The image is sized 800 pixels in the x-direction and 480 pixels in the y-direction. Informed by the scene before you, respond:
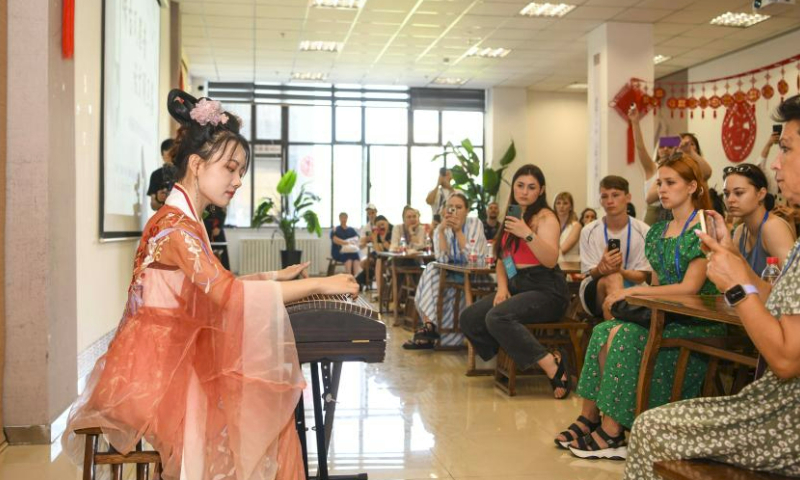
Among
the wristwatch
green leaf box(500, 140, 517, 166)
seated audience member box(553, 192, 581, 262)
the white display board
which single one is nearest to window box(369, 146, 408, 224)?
green leaf box(500, 140, 517, 166)

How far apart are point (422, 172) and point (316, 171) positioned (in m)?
2.02

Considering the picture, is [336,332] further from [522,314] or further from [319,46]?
[319,46]

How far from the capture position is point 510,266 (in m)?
4.47

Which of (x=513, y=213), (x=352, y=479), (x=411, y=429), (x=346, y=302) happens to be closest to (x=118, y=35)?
(x=513, y=213)

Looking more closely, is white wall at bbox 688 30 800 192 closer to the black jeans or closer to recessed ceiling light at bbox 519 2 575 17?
recessed ceiling light at bbox 519 2 575 17

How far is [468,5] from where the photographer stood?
8.41 metres

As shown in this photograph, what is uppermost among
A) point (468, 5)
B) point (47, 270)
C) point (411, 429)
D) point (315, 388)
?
point (468, 5)

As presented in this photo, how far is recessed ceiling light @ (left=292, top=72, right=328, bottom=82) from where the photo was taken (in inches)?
502

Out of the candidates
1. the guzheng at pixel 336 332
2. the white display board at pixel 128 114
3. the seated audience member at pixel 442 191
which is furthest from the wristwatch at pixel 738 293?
the seated audience member at pixel 442 191

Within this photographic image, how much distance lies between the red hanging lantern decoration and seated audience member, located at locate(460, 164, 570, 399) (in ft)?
15.9

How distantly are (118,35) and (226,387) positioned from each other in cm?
406

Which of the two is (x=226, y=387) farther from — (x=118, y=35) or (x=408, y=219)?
(x=408, y=219)

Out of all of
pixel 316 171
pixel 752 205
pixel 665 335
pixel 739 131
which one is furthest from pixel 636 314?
pixel 316 171

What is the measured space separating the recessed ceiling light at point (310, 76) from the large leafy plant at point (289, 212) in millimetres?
1623
